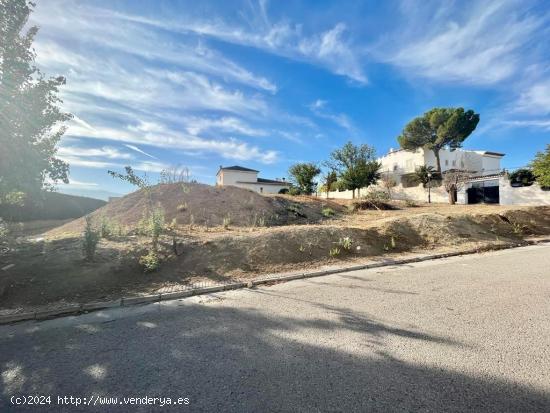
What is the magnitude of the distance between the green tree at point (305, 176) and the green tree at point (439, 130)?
48.7 feet

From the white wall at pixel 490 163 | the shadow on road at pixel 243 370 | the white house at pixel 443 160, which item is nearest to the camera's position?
the shadow on road at pixel 243 370

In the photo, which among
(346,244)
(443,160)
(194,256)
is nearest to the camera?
(194,256)

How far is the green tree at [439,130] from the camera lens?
3459 centimetres

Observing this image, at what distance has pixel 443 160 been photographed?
1537 inches

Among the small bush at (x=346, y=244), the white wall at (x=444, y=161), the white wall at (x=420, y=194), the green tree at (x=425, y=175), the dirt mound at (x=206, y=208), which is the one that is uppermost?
the white wall at (x=444, y=161)

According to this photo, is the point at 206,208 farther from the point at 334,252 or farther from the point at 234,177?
the point at 234,177

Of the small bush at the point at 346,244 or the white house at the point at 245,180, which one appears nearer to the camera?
the small bush at the point at 346,244

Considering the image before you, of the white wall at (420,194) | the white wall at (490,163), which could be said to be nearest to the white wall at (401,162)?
the white wall at (420,194)

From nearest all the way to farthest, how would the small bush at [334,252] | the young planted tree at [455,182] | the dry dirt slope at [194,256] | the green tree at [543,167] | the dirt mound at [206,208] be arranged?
1. the dry dirt slope at [194,256]
2. the small bush at [334,252]
3. the dirt mound at [206,208]
4. the green tree at [543,167]
5. the young planted tree at [455,182]

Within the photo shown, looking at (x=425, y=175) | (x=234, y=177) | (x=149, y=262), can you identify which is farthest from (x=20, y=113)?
(x=234, y=177)

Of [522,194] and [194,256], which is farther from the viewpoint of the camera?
[522,194]

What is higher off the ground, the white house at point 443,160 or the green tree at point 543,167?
the white house at point 443,160

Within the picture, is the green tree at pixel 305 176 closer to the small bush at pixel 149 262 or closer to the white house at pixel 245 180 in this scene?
the white house at pixel 245 180

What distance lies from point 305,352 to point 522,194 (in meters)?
28.5
